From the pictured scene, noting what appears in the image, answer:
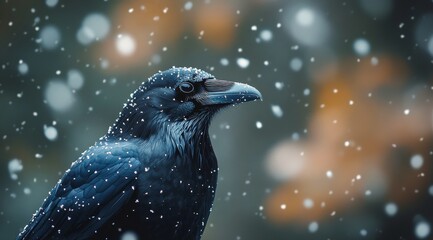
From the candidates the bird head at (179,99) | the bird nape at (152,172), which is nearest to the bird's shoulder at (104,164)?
the bird nape at (152,172)

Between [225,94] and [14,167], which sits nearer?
[225,94]

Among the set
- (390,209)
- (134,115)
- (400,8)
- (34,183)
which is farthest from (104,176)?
(400,8)

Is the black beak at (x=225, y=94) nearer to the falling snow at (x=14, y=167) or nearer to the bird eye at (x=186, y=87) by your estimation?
the bird eye at (x=186, y=87)

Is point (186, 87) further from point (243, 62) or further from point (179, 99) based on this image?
point (243, 62)

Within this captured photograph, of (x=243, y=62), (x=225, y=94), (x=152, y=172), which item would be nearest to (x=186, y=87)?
(x=225, y=94)

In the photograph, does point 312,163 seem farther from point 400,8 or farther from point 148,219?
point 148,219

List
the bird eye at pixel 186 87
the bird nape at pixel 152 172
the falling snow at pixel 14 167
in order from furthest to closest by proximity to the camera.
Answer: the falling snow at pixel 14 167 < the bird eye at pixel 186 87 < the bird nape at pixel 152 172
